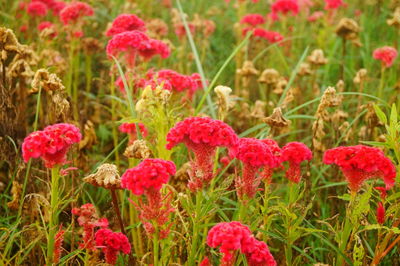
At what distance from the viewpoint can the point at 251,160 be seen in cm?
186

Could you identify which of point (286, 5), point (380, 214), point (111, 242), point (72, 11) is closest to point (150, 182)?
point (111, 242)

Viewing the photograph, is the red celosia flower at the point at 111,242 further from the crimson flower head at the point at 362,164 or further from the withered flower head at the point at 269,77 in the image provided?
the withered flower head at the point at 269,77

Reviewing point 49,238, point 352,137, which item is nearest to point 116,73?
point 49,238

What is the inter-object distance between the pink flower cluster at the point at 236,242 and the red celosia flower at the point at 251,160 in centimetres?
28

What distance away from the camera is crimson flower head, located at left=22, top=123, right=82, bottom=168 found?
5.95ft

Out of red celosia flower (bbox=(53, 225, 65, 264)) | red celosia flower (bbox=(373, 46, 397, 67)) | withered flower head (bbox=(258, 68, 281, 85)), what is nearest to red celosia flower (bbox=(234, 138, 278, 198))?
red celosia flower (bbox=(53, 225, 65, 264))

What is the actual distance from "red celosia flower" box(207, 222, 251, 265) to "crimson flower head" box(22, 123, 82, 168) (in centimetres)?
62

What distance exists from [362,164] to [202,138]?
1.80ft

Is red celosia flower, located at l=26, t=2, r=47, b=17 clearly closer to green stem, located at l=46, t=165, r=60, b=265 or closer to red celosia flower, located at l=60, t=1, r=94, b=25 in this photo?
red celosia flower, located at l=60, t=1, r=94, b=25

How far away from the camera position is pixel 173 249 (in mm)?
2199

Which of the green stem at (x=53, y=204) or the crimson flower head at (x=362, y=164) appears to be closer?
the crimson flower head at (x=362, y=164)

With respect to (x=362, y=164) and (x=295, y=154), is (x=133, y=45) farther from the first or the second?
(x=362, y=164)

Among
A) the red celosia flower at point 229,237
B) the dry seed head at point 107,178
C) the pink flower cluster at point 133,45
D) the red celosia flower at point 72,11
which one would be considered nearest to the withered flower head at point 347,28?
the pink flower cluster at point 133,45

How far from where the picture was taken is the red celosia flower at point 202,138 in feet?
5.82
